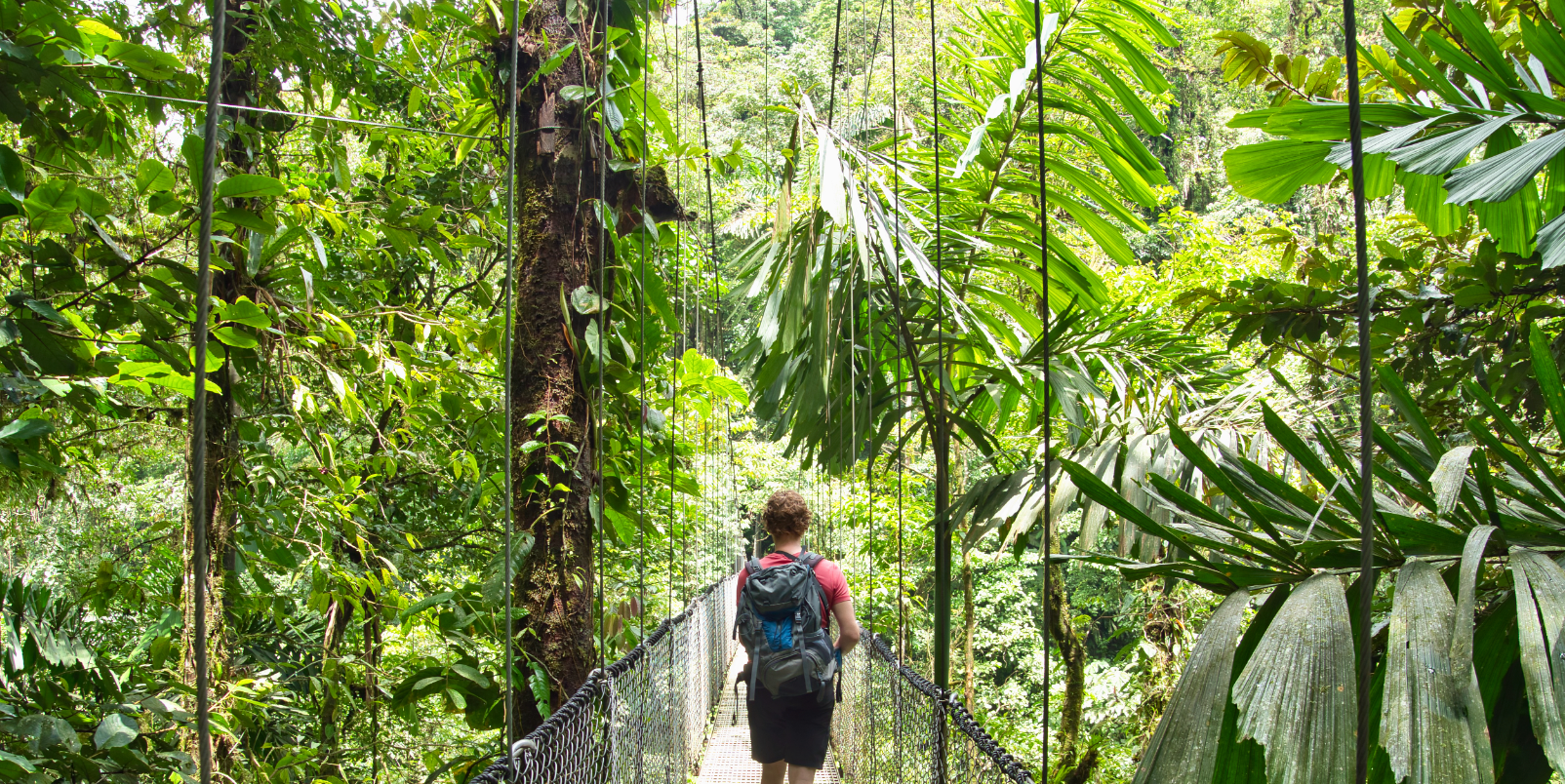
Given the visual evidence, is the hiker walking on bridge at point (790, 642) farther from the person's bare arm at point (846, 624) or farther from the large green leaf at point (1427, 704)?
the large green leaf at point (1427, 704)

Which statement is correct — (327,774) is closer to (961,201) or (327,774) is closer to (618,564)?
(618,564)

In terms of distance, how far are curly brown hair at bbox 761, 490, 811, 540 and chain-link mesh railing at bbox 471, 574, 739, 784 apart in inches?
15.9

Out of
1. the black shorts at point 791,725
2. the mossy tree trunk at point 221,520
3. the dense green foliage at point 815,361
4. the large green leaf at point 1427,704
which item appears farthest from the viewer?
the black shorts at point 791,725

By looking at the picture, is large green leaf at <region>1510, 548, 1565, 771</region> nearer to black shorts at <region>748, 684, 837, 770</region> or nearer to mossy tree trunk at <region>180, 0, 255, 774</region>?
black shorts at <region>748, 684, 837, 770</region>

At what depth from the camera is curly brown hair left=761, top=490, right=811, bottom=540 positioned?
200cm

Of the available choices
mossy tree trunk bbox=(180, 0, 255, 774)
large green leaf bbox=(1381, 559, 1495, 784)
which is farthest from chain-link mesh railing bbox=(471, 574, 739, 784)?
large green leaf bbox=(1381, 559, 1495, 784)

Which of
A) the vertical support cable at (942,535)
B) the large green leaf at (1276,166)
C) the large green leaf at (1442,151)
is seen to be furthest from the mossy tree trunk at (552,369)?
the large green leaf at (1442,151)

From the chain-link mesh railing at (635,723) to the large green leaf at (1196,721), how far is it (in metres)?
0.79

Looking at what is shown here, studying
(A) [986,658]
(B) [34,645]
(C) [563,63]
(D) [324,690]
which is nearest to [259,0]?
(C) [563,63]

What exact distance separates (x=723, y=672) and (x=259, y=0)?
4111 mm

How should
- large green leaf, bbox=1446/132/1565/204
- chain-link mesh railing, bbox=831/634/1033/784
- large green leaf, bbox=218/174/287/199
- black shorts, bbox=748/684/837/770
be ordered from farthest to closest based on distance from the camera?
black shorts, bbox=748/684/837/770, chain-link mesh railing, bbox=831/634/1033/784, large green leaf, bbox=218/174/287/199, large green leaf, bbox=1446/132/1565/204

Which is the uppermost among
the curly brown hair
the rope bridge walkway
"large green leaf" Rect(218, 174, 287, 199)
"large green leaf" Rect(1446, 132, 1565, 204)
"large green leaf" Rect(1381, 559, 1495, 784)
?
"large green leaf" Rect(1446, 132, 1565, 204)

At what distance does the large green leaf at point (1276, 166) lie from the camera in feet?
3.04

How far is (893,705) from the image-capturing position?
211cm
